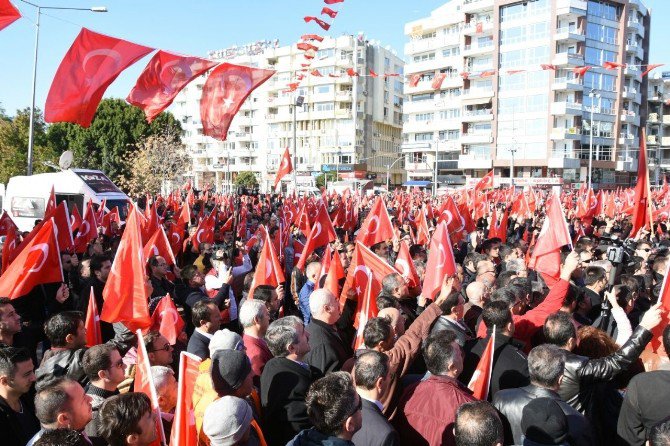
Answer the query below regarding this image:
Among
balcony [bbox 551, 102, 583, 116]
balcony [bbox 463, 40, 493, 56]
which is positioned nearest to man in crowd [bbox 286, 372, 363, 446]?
balcony [bbox 551, 102, 583, 116]

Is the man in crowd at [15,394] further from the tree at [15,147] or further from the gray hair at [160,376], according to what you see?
the tree at [15,147]

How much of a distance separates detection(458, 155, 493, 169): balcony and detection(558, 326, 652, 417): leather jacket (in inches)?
2465

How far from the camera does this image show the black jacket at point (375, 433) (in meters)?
3.36

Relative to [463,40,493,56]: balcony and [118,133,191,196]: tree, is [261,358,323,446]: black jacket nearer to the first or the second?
[118,133,191,196]: tree

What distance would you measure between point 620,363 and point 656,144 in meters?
82.2

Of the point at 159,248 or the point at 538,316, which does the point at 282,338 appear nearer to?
the point at 538,316

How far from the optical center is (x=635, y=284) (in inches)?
255

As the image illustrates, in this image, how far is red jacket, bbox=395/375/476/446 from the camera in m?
3.62

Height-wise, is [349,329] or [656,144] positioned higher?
[656,144]

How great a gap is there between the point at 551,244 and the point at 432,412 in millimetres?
5066

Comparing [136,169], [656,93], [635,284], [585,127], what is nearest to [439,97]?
[585,127]

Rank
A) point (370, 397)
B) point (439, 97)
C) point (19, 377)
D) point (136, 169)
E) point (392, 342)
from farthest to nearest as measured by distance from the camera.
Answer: point (439, 97), point (136, 169), point (392, 342), point (19, 377), point (370, 397)

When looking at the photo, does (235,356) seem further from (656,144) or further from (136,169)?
(656,144)

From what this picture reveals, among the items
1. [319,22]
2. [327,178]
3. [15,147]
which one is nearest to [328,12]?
[319,22]
